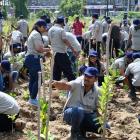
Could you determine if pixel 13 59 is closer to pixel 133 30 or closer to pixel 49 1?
pixel 133 30

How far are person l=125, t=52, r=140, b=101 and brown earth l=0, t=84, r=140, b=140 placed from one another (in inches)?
7.9

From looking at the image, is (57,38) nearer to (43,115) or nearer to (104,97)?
(104,97)

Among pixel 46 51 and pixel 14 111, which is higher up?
pixel 46 51

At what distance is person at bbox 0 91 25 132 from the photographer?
5.54 m

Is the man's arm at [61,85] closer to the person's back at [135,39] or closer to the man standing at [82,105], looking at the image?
the man standing at [82,105]

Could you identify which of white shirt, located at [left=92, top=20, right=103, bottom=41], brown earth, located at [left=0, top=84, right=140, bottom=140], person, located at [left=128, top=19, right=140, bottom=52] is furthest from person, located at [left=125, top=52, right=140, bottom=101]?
white shirt, located at [left=92, top=20, right=103, bottom=41]

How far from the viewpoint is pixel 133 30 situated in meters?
9.34

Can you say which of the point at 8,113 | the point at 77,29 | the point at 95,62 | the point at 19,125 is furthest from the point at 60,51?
the point at 77,29

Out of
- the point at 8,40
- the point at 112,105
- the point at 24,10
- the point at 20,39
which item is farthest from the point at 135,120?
the point at 24,10

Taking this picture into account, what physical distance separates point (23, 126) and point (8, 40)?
18.0ft

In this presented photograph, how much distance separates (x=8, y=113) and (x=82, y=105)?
0.96 metres

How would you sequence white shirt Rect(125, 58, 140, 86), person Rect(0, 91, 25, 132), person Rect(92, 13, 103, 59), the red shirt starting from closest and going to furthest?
person Rect(0, 91, 25, 132) < white shirt Rect(125, 58, 140, 86) < person Rect(92, 13, 103, 59) < the red shirt

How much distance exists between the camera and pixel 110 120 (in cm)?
689

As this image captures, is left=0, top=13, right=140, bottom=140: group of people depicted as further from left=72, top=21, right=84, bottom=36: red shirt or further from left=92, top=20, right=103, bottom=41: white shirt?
left=72, top=21, right=84, bottom=36: red shirt
